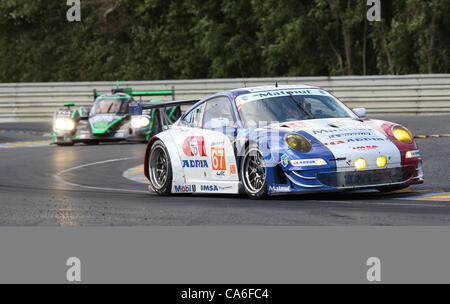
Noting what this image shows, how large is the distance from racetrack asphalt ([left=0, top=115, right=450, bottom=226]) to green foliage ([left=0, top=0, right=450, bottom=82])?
16591 millimetres

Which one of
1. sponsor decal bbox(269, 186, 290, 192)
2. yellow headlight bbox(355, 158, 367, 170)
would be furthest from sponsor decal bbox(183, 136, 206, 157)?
yellow headlight bbox(355, 158, 367, 170)

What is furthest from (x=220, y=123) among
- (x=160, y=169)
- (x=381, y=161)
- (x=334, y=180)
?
(x=381, y=161)

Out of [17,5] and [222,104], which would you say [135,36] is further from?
[222,104]

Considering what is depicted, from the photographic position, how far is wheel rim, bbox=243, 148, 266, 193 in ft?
31.2

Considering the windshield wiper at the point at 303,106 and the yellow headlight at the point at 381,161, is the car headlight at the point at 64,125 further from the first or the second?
the yellow headlight at the point at 381,161

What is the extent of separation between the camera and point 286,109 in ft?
33.6

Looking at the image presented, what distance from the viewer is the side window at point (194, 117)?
1089 centimetres

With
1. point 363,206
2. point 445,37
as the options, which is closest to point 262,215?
point 363,206

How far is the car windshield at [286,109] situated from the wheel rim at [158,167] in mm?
1408

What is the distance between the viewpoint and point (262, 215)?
8.33 metres

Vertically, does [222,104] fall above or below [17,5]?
below

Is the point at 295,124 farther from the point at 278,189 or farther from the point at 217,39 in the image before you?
the point at 217,39

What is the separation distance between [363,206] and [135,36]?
110 feet

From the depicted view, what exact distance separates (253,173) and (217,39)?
27198 mm
